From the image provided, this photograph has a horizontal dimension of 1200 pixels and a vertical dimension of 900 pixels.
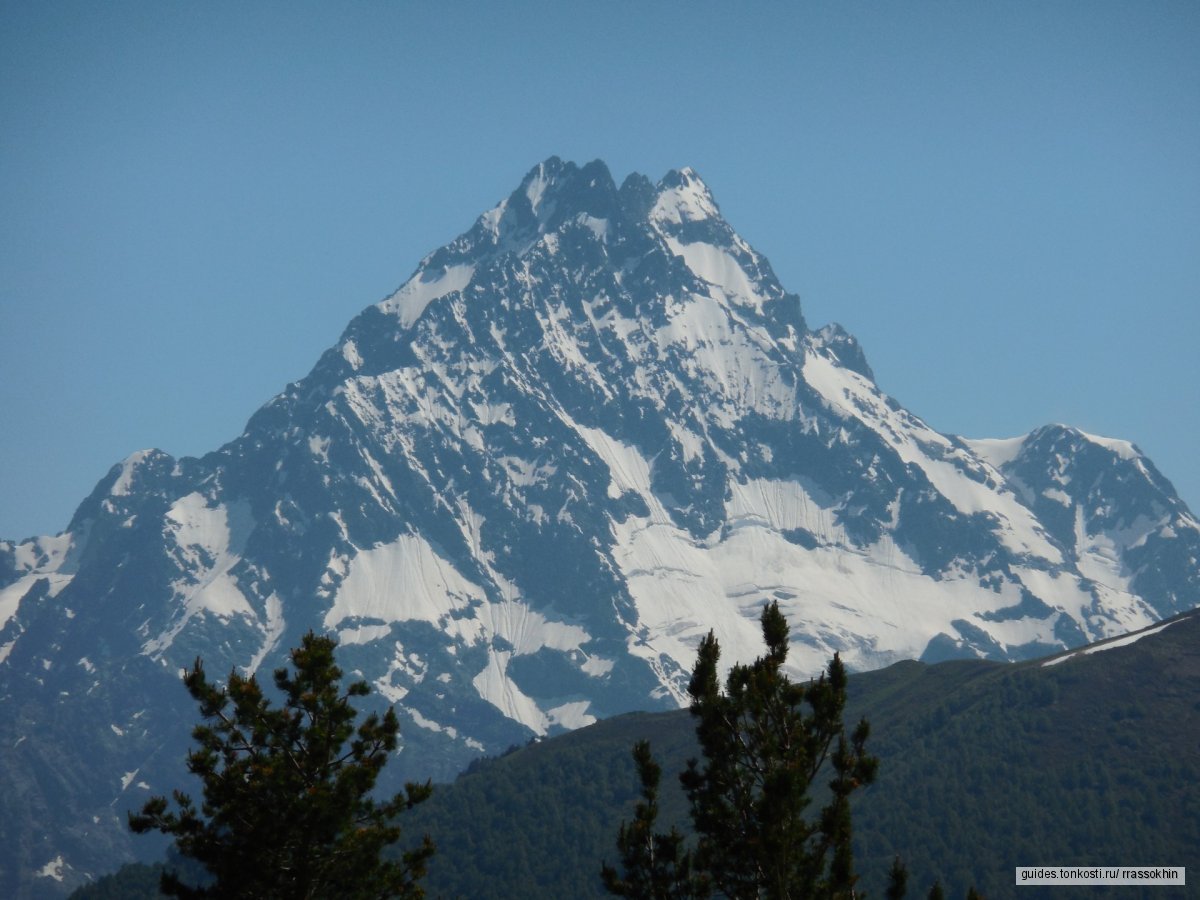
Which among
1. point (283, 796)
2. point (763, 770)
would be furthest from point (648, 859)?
point (283, 796)

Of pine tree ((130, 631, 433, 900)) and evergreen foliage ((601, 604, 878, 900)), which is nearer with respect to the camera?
evergreen foliage ((601, 604, 878, 900))

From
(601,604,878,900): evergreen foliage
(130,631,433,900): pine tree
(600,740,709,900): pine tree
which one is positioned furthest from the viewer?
(600,740,709,900): pine tree

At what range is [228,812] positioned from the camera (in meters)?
53.2

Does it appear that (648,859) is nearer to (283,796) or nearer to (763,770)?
(763,770)

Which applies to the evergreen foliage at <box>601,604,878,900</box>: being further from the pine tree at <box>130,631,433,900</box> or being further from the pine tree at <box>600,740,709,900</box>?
the pine tree at <box>130,631,433,900</box>

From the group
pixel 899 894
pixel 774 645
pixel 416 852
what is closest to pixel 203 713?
pixel 416 852

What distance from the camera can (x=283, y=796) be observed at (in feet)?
176

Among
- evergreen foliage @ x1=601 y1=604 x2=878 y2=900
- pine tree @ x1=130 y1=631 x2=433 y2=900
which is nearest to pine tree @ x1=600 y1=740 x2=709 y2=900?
evergreen foliage @ x1=601 y1=604 x2=878 y2=900

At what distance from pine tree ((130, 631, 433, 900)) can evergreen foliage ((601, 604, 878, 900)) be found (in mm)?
8726

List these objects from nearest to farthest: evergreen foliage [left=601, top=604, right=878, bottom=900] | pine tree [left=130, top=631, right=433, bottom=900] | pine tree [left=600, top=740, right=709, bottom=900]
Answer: evergreen foliage [left=601, top=604, right=878, bottom=900] → pine tree [left=130, top=631, right=433, bottom=900] → pine tree [left=600, top=740, right=709, bottom=900]

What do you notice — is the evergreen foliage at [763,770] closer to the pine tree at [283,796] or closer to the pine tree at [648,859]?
the pine tree at [648,859]

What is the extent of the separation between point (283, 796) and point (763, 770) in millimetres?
15645

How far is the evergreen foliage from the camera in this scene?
171 ft

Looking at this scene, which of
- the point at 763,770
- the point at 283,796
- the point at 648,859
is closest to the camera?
the point at 763,770
